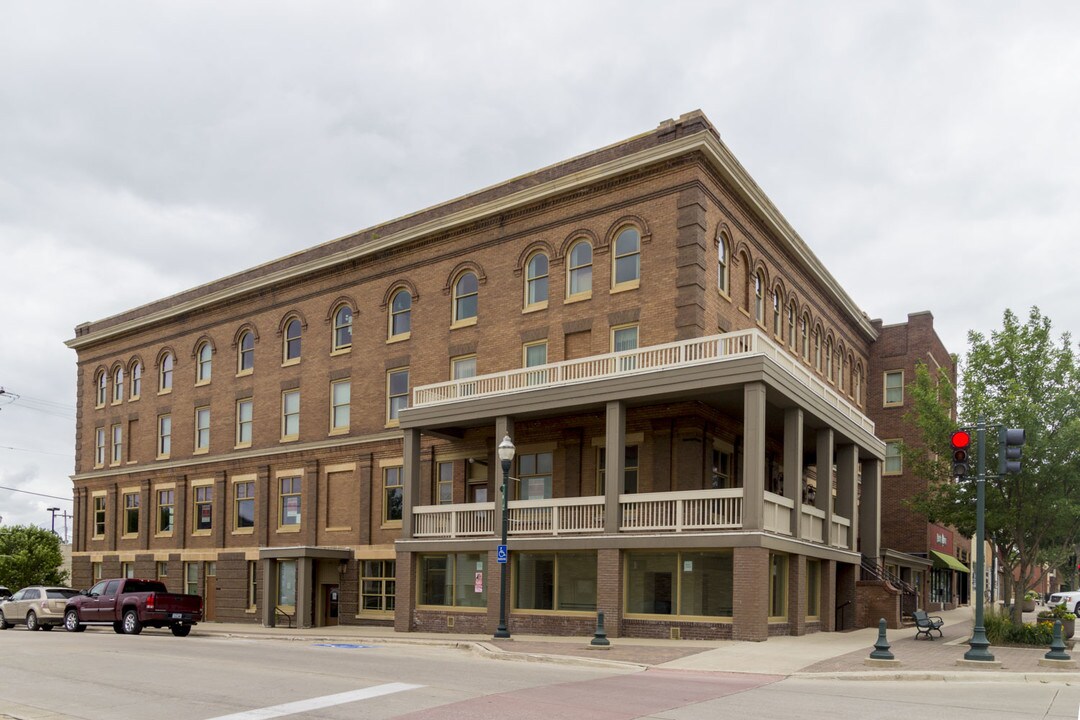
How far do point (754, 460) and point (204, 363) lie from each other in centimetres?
2931

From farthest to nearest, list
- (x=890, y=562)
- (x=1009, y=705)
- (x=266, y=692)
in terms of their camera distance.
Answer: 1. (x=890, y=562)
2. (x=266, y=692)
3. (x=1009, y=705)

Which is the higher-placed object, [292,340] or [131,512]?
[292,340]

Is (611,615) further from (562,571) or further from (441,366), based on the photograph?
(441,366)

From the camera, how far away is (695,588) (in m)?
24.7

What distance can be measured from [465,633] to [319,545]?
11073 mm

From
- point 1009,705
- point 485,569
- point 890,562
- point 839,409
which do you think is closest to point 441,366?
point 485,569

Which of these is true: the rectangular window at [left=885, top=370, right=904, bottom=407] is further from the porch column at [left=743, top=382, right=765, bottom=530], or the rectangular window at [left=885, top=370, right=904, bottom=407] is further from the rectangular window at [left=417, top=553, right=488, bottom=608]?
the rectangular window at [left=417, top=553, right=488, bottom=608]

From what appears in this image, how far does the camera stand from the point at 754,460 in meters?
23.5

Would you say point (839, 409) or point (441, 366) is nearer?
point (839, 409)

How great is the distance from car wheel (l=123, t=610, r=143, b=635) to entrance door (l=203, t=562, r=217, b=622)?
9903 millimetres

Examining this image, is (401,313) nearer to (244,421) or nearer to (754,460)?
(244,421)

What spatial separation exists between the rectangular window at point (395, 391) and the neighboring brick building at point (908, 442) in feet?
73.8

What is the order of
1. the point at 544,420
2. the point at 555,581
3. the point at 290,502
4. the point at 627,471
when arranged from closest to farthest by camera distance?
the point at 555,581 < the point at 627,471 < the point at 544,420 < the point at 290,502

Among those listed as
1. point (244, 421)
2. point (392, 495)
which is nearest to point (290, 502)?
point (244, 421)
